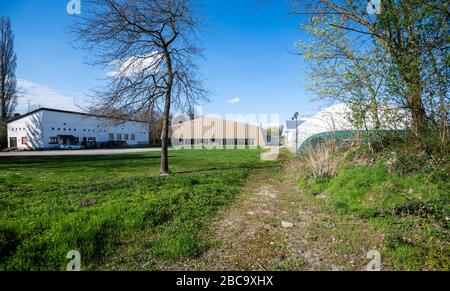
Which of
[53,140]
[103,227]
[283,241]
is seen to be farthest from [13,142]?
[283,241]

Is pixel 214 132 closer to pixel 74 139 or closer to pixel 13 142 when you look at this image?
pixel 74 139

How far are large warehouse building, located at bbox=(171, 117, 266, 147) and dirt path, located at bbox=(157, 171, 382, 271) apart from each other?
44.3 meters

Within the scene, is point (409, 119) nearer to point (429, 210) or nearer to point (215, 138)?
point (429, 210)

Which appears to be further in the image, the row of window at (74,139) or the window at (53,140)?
the row of window at (74,139)

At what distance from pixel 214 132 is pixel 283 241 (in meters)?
46.7

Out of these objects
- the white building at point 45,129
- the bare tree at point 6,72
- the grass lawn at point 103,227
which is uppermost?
the bare tree at point 6,72

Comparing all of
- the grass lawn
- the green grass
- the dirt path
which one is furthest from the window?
the green grass

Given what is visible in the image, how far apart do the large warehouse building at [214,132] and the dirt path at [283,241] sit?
44326 millimetres

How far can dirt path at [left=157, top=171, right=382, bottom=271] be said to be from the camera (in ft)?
11.2

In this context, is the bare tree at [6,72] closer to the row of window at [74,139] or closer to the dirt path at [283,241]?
the row of window at [74,139]

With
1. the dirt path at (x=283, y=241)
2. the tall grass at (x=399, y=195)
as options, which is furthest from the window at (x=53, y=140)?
the tall grass at (x=399, y=195)

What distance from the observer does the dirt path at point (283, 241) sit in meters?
3.41

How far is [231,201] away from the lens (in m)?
6.85
